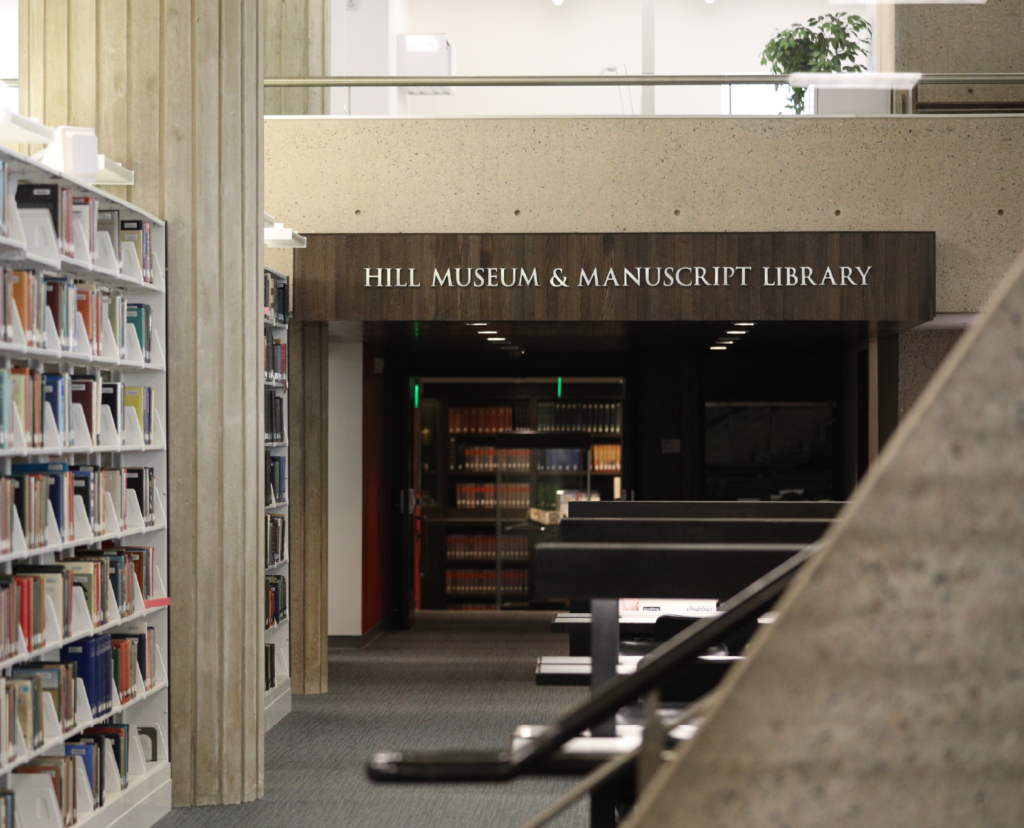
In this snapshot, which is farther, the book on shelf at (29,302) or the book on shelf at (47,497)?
the book on shelf at (47,497)

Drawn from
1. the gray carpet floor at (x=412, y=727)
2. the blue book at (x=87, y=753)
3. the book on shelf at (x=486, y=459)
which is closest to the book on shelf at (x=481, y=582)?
the gray carpet floor at (x=412, y=727)

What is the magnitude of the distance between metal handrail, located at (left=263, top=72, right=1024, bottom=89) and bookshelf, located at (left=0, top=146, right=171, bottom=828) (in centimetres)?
293

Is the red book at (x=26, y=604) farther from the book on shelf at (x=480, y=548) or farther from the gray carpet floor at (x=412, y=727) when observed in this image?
the book on shelf at (x=480, y=548)

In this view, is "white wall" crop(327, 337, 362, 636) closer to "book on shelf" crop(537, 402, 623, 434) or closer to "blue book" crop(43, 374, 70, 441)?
"book on shelf" crop(537, 402, 623, 434)

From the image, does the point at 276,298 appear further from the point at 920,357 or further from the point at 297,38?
the point at 920,357

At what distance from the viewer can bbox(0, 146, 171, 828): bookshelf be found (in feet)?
12.5

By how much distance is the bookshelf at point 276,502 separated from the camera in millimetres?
6762

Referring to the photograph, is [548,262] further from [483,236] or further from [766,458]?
[766,458]

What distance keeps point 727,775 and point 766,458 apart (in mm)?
9712

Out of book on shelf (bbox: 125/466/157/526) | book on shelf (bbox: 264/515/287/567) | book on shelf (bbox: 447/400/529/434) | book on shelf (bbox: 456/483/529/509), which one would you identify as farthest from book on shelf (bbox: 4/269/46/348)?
book on shelf (bbox: 456/483/529/509)

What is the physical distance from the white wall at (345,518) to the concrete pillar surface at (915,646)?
8.27 meters

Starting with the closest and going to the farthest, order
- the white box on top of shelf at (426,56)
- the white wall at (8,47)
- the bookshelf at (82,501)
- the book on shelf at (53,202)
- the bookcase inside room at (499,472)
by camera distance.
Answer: the bookshelf at (82,501) < the book on shelf at (53,202) < the white wall at (8,47) < the white box on top of shelf at (426,56) < the bookcase inside room at (499,472)

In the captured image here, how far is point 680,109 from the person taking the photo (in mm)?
7395

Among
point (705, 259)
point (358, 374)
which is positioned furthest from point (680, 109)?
point (358, 374)
